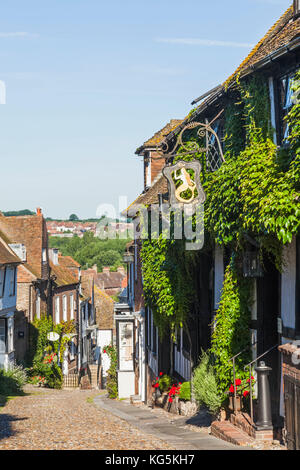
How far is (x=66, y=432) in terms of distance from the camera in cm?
1330

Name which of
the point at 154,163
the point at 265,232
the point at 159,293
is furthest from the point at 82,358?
the point at 265,232

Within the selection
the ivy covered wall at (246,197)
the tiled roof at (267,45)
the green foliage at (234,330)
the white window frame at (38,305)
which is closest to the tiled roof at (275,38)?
the tiled roof at (267,45)

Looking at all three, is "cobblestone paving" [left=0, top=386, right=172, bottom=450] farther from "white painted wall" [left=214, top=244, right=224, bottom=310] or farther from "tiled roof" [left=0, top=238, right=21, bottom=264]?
"tiled roof" [left=0, top=238, right=21, bottom=264]

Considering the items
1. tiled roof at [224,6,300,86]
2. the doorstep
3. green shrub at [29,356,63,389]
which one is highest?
tiled roof at [224,6,300,86]

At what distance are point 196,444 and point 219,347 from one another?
6.72ft

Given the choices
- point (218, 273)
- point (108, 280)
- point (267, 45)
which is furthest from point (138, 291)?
point (108, 280)

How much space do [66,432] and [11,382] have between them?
15728 millimetres

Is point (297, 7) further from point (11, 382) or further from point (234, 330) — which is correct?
point (11, 382)

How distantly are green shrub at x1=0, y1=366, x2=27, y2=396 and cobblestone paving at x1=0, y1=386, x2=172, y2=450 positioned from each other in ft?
24.2

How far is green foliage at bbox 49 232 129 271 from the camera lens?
469 feet

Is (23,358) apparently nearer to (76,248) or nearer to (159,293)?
(159,293)

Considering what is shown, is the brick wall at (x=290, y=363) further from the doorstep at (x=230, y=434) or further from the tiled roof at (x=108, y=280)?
the tiled roof at (x=108, y=280)

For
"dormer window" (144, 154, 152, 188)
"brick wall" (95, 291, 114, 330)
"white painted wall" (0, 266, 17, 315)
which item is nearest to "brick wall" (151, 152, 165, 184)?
"dormer window" (144, 154, 152, 188)

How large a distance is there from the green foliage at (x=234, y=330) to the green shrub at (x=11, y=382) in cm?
1676
